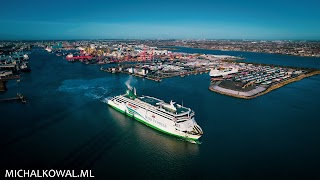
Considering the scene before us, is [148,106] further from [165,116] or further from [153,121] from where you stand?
[165,116]

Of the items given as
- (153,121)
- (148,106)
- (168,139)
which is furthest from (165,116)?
(148,106)

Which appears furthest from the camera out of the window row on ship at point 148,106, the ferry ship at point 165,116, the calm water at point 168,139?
the window row on ship at point 148,106

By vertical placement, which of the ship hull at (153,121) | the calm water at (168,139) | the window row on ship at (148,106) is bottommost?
the calm water at (168,139)

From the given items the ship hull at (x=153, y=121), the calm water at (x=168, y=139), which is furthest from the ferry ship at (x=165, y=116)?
the calm water at (x=168, y=139)

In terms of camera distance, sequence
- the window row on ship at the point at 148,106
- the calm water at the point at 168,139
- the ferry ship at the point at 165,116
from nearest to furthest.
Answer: the calm water at the point at 168,139 → the ferry ship at the point at 165,116 → the window row on ship at the point at 148,106

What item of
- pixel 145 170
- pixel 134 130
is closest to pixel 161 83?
pixel 134 130

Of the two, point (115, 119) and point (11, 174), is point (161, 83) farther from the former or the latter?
point (11, 174)

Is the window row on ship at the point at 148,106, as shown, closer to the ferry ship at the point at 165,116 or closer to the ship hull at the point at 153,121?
the ferry ship at the point at 165,116

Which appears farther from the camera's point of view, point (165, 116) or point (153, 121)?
point (153, 121)

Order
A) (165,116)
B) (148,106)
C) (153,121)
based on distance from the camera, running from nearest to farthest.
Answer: (165,116) < (153,121) < (148,106)
